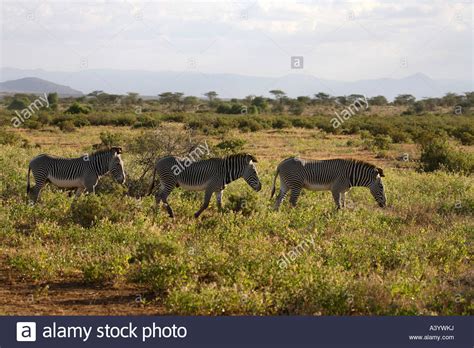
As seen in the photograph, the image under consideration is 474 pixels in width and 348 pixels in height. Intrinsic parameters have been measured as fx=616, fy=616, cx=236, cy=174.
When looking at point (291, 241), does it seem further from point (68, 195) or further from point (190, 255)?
point (68, 195)

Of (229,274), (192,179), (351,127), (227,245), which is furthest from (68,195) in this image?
(351,127)

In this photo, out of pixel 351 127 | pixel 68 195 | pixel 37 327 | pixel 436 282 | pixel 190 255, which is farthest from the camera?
pixel 351 127

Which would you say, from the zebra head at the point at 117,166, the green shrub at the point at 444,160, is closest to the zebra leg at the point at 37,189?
the zebra head at the point at 117,166

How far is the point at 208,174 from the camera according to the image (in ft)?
41.6

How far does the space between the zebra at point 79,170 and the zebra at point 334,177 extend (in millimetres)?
3599

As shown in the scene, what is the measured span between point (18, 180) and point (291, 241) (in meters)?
7.83

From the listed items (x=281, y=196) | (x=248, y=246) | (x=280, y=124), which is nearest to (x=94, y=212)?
(x=248, y=246)

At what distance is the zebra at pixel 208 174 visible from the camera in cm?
1269

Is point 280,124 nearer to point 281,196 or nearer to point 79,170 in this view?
point 281,196

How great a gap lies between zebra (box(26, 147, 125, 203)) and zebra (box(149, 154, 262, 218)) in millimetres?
959

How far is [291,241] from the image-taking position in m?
10.5

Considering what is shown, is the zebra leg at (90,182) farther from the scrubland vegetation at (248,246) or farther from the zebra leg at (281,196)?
the zebra leg at (281,196)

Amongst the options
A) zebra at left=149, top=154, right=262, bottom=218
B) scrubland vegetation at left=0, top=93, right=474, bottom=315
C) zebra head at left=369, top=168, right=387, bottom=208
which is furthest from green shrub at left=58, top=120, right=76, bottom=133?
zebra head at left=369, top=168, right=387, bottom=208

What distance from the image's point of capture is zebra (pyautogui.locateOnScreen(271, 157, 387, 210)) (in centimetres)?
1348
